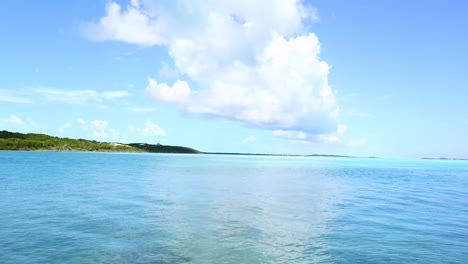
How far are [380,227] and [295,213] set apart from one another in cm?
936

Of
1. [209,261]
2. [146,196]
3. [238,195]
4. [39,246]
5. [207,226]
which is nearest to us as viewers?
[209,261]

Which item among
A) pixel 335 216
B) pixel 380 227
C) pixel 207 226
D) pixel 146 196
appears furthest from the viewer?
pixel 146 196

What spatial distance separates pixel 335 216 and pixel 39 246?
Result: 95.1ft

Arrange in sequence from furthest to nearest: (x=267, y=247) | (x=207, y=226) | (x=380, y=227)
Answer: (x=380, y=227) → (x=207, y=226) → (x=267, y=247)

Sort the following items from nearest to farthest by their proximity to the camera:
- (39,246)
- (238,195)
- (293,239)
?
(39,246) < (293,239) < (238,195)

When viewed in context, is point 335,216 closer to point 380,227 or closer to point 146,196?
point 380,227

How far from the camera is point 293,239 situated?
28016mm

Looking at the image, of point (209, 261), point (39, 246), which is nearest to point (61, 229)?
point (39, 246)

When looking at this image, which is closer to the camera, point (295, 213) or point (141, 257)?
point (141, 257)

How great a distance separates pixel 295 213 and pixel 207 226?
12.5 meters

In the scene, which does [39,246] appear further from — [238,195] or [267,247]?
[238,195]

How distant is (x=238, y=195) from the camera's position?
55.8 metres

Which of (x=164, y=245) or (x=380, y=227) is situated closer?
(x=164, y=245)

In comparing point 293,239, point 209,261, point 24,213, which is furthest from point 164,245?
point 24,213
